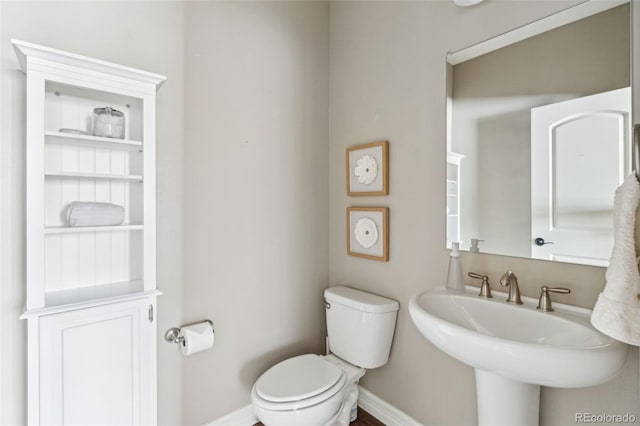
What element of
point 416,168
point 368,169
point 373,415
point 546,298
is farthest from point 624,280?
point 373,415

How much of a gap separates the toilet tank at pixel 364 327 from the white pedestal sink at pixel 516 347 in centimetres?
36

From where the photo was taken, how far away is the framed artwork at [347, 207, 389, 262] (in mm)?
1756

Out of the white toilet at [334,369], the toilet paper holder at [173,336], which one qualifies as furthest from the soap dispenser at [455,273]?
the toilet paper holder at [173,336]

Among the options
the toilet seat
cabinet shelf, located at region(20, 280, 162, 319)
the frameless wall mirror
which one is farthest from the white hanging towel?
cabinet shelf, located at region(20, 280, 162, 319)

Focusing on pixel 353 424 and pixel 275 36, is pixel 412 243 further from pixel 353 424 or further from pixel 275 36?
pixel 275 36

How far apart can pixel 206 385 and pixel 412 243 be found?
1262 millimetres

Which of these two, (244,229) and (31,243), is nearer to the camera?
(31,243)

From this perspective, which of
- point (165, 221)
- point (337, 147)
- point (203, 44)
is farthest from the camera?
point (337, 147)

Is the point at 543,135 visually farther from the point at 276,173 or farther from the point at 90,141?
the point at 90,141

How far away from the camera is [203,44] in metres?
1.61

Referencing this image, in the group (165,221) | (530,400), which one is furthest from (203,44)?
(530,400)

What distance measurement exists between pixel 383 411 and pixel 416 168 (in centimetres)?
134

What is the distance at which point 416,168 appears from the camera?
5.30 ft

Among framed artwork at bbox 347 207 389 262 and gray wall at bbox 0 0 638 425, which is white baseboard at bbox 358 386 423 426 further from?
framed artwork at bbox 347 207 389 262
